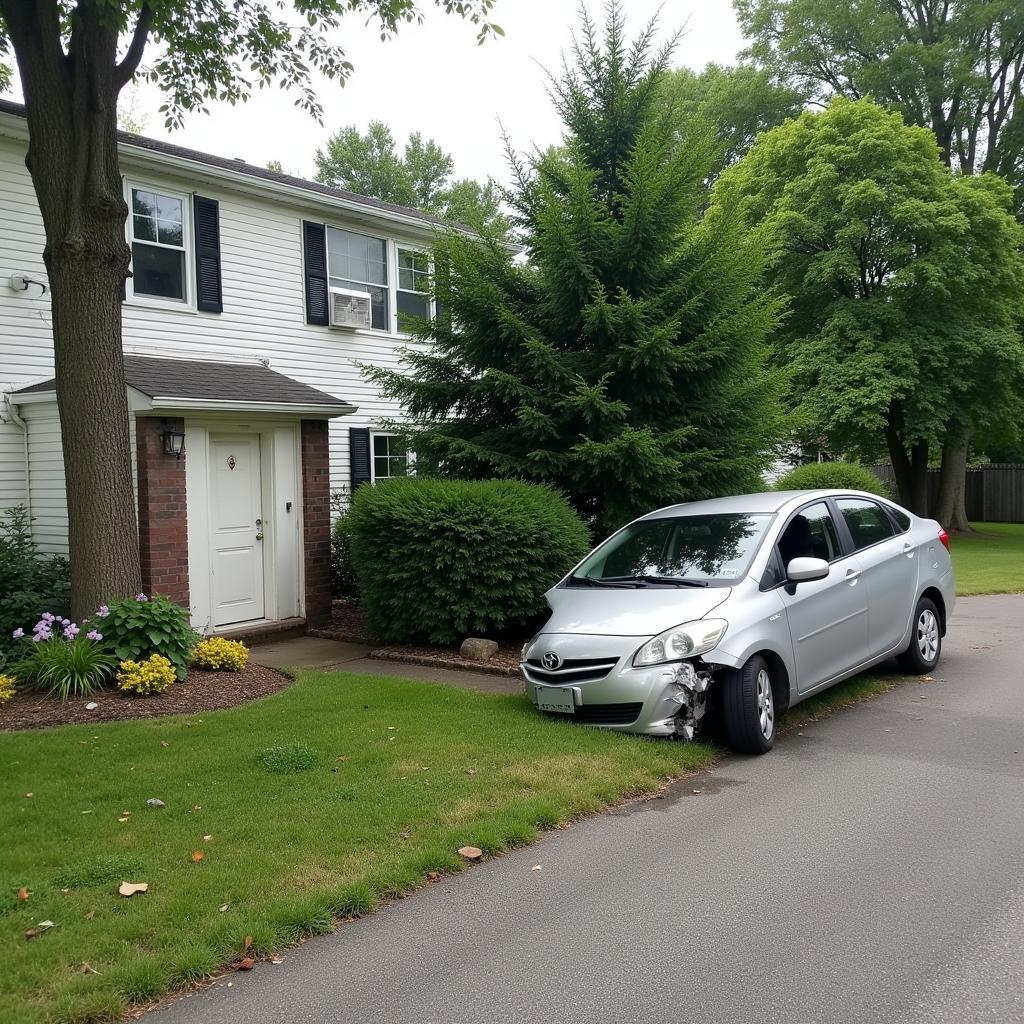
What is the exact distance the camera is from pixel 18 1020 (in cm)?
320

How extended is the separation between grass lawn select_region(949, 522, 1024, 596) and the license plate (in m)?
10.2

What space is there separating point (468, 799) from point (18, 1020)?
256cm

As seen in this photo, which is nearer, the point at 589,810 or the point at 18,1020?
the point at 18,1020

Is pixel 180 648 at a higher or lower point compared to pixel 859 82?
lower

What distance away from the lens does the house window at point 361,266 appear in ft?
49.3

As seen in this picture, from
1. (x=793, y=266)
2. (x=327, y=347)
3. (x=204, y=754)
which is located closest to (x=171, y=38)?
(x=327, y=347)

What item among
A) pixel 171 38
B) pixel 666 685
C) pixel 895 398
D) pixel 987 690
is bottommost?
pixel 987 690

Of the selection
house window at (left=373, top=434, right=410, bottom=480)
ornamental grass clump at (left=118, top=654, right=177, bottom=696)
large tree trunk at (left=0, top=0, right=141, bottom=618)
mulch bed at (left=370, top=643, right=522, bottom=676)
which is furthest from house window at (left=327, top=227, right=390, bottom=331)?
ornamental grass clump at (left=118, top=654, right=177, bottom=696)

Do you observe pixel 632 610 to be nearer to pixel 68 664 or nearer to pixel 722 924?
pixel 722 924

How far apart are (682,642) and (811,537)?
1.85 meters

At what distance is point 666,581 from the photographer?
23.3ft

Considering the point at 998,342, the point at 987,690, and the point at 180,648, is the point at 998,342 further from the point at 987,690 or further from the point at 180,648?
the point at 180,648

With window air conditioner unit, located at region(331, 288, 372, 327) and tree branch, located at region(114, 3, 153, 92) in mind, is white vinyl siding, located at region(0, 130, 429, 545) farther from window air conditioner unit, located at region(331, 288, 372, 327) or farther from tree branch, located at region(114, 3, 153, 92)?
tree branch, located at region(114, 3, 153, 92)

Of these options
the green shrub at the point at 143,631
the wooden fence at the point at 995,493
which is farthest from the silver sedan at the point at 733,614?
the wooden fence at the point at 995,493
